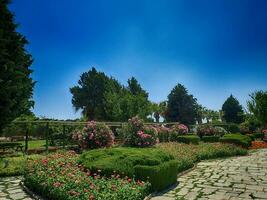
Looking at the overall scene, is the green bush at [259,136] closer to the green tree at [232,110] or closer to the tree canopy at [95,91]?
the tree canopy at [95,91]

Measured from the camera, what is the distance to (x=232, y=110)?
214 ft

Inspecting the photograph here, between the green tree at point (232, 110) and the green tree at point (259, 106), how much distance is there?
116ft

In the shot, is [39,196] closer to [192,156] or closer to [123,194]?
[123,194]

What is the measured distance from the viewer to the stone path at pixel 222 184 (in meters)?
8.15

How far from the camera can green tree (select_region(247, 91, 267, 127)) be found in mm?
29203

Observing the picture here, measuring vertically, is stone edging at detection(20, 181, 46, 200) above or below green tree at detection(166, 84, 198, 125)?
below

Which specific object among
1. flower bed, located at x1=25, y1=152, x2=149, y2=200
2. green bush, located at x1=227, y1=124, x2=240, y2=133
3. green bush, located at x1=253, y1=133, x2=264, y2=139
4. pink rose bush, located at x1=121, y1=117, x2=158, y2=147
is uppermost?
green bush, located at x1=227, y1=124, x2=240, y2=133

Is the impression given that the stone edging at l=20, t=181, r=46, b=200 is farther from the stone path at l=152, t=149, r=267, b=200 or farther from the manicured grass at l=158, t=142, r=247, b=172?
the manicured grass at l=158, t=142, r=247, b=172

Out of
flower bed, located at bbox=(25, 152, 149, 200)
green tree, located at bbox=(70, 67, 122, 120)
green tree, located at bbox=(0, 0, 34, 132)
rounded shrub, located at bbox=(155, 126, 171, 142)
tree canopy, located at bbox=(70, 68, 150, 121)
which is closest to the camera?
flower bed, located at bbox=(25, 152, 149, 200)

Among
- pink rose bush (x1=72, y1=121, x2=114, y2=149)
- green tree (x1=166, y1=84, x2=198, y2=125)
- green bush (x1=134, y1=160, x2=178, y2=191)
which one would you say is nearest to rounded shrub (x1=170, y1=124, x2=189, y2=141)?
pink rose bush (x1=72, y1=121, x2=114, y2=149)

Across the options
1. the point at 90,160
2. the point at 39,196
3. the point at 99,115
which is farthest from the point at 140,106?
the point at 39,196

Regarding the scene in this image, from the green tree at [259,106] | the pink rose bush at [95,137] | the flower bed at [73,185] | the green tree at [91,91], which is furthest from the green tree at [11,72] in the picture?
the green tree at [91,91]

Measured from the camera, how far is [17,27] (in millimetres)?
14492

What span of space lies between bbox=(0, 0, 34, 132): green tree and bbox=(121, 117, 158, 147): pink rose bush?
5.32 m
